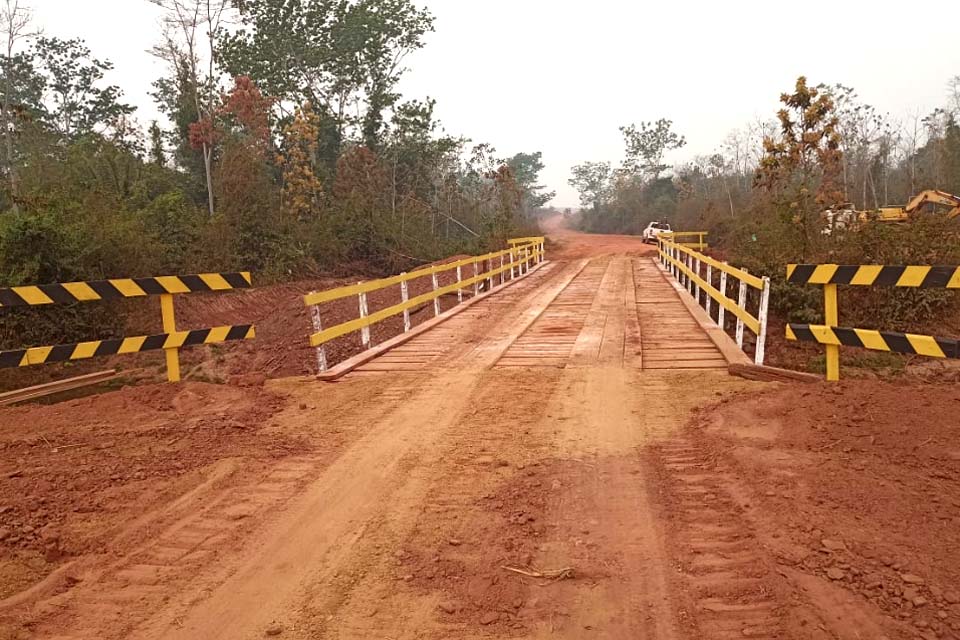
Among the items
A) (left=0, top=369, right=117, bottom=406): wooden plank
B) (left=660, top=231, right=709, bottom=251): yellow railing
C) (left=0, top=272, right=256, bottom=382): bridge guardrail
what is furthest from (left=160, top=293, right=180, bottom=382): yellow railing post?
(left=660, top=231, right=709, bottom=251): yellow railing

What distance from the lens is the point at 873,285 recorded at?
571 centimetres

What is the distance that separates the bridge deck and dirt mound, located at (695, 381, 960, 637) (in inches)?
87.2

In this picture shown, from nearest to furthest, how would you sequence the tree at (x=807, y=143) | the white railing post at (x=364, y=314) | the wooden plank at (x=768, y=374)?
the wooden plank at (x=768, y=374) → the white railing post at (x=364, y=314) → the tree at (x=807, y=143)

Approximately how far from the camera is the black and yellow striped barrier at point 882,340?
4996mm

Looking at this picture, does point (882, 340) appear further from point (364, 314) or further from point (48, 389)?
point (48, 389)

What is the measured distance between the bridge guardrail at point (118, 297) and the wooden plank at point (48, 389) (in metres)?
0.51

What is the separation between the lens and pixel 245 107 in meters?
29.1

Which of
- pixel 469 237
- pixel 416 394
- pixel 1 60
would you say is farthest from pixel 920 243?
pixel 1 60

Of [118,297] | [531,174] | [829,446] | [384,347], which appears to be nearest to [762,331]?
[829,446]

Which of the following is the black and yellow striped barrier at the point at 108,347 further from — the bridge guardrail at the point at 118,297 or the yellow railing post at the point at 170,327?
the yellow railing post at the point at 170,327

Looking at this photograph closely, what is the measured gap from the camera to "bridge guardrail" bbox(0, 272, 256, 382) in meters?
6.25

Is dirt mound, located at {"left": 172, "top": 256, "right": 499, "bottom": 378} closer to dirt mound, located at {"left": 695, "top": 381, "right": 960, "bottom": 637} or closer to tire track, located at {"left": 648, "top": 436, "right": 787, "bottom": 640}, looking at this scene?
dirt mound, located at {"left": 695, "top": 381, "right": 960, "bottom": 637}

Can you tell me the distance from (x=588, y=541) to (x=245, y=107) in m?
29.6

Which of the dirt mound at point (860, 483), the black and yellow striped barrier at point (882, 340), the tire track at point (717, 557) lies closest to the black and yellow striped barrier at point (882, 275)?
the black and yellow striped barrier at point (882, 340)
